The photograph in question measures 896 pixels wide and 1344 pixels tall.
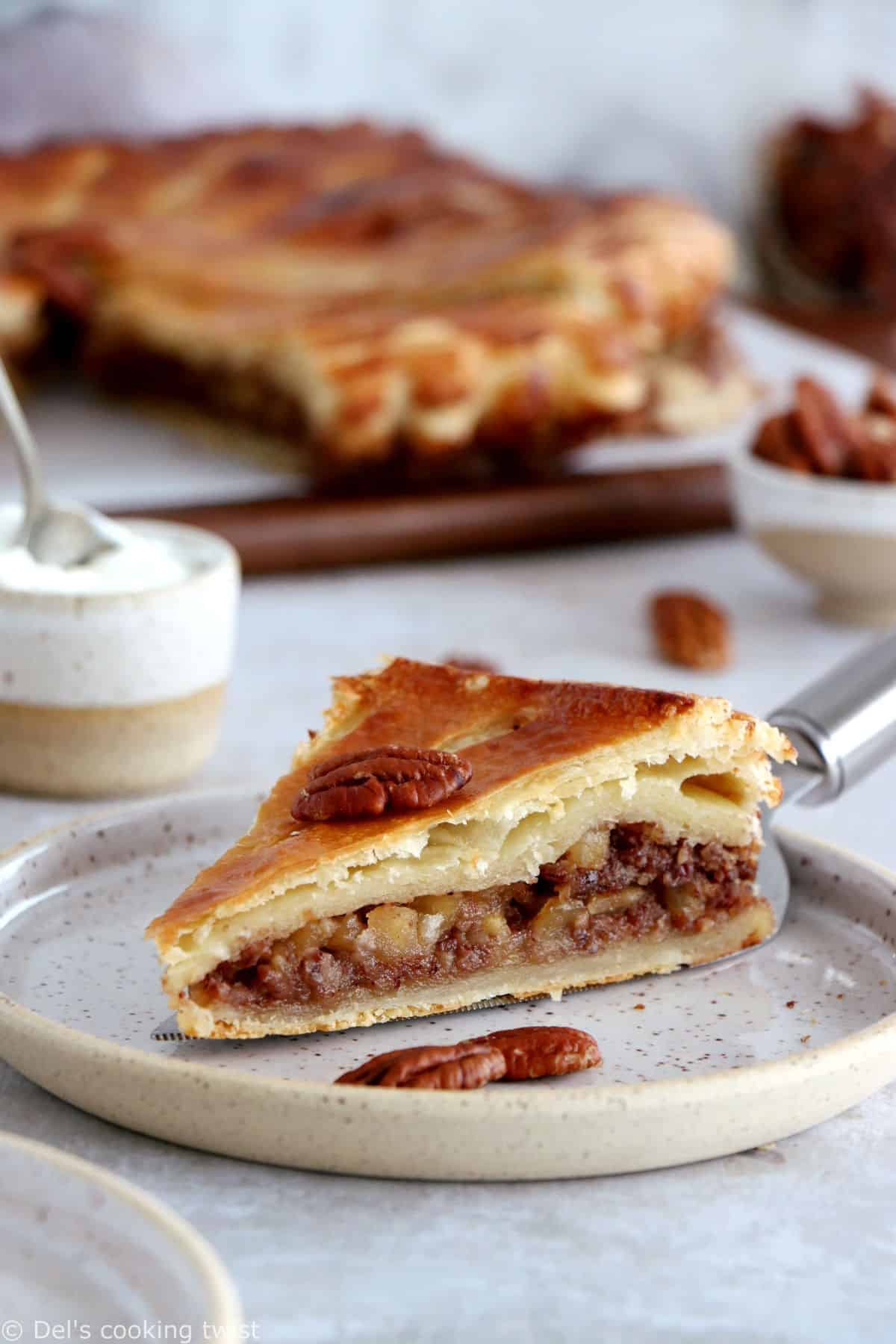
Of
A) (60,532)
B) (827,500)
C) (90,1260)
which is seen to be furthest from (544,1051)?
(827,500)

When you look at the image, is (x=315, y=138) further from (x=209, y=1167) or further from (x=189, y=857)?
(x=209, y=1167)

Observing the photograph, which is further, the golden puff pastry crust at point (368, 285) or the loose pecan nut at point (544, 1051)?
the golden puff pastry crust at point (368, 285)

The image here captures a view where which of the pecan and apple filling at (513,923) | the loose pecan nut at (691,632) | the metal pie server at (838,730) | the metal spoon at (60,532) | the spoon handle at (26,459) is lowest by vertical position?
the loose pecan nut at (691,632)

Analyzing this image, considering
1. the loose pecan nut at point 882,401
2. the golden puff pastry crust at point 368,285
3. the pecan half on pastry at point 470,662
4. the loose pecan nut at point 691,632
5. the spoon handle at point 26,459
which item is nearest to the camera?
the spoon handle at point 26,459

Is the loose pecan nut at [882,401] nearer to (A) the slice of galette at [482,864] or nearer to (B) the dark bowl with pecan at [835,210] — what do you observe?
(A) the slice of galette at [482,864]

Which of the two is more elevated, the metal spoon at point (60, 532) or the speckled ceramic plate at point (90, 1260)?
the speckled ceramic plate at point (90, 1260)

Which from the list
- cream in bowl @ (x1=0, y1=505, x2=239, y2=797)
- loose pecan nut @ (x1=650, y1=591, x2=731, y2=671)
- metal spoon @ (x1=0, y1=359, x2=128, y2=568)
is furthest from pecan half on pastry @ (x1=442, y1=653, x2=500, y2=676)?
metal spoon @ (x1=0, y1=359, x2=128, y2=568)

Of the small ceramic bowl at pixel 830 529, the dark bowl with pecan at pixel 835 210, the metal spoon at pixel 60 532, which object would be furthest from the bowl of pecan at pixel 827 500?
the dark bowl with pecan at pixel 835 210
